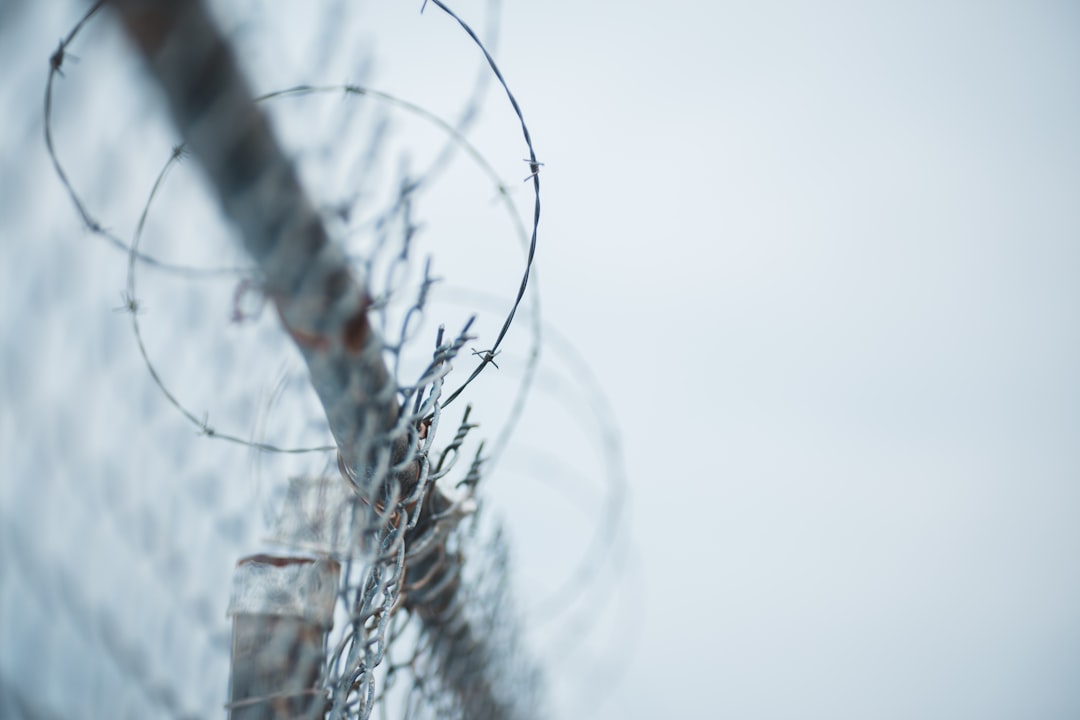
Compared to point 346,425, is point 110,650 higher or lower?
lower

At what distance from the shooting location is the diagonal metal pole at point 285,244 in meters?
0.36

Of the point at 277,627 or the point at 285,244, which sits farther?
the point at 277,627

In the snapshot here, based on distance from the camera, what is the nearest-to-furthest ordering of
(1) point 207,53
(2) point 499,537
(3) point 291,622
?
(1) point 207,53 < (3) point 291,622 < (2) point 499,537

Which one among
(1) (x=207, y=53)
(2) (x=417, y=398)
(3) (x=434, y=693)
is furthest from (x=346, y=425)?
(3) (x=434, y=693)

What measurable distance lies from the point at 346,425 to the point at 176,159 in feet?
0.89

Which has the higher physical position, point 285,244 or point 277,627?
point 285,244

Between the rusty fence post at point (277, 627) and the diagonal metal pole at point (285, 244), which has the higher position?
the diagonal metal pole at point (285, 244)

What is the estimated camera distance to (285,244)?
1.52 ft

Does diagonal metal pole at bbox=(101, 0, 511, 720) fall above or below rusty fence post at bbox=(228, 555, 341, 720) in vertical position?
above

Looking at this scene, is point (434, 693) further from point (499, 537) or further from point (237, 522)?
point (237, 522)

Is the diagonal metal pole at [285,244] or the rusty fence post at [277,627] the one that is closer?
the diagonal metal pole at [285,244]

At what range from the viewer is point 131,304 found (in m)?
0.57

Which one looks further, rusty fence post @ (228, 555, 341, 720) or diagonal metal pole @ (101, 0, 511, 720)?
rusty fence post @ (228, 555, 341, 720)

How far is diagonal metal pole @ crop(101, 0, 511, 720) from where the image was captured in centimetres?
36
